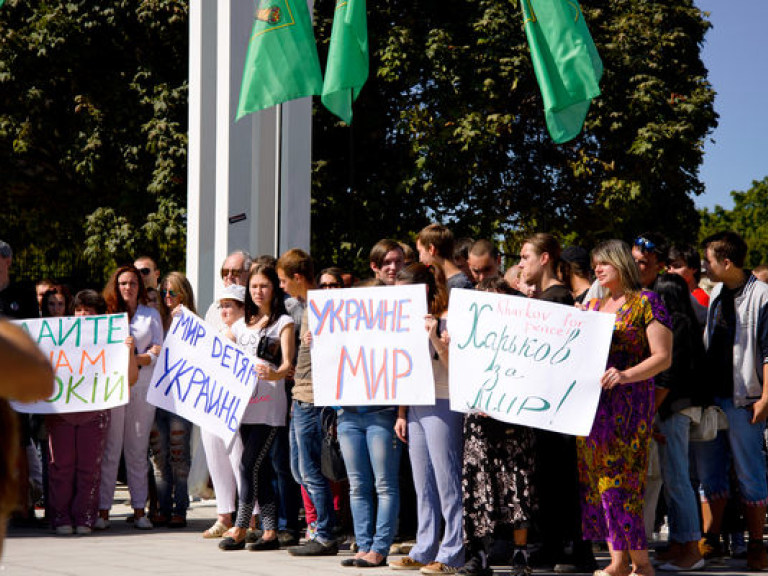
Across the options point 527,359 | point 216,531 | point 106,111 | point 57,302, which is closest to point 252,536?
point 216,531

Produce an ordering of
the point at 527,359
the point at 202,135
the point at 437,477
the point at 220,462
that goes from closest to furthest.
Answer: the point at 527,359 < the point at 437,477 < the point at 220,462 < the point at 202,135

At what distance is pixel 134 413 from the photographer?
9.41m

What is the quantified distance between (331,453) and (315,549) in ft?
2.32

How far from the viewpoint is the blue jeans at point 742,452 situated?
751 centimetres

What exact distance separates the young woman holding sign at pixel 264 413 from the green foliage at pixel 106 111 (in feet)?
44.9

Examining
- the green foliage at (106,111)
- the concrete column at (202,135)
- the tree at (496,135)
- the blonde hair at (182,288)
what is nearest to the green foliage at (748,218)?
the tree at (496,135)

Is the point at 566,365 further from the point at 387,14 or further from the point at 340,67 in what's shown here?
the point at 387,14

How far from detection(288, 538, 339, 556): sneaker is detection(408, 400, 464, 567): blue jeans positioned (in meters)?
0.88

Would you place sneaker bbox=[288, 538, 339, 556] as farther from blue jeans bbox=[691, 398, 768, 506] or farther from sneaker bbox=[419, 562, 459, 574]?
blue jeans bbox=[691, 398, 768, 506]

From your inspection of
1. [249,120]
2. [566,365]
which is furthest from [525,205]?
[566,365]

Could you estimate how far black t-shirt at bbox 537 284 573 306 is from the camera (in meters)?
7.15

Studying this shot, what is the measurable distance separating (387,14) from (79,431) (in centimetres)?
1585

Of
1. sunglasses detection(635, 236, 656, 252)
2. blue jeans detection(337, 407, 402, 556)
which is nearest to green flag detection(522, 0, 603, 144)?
sunglasses detection(635, 236, 656, 252)

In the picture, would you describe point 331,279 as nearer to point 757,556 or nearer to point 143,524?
point 143,524
